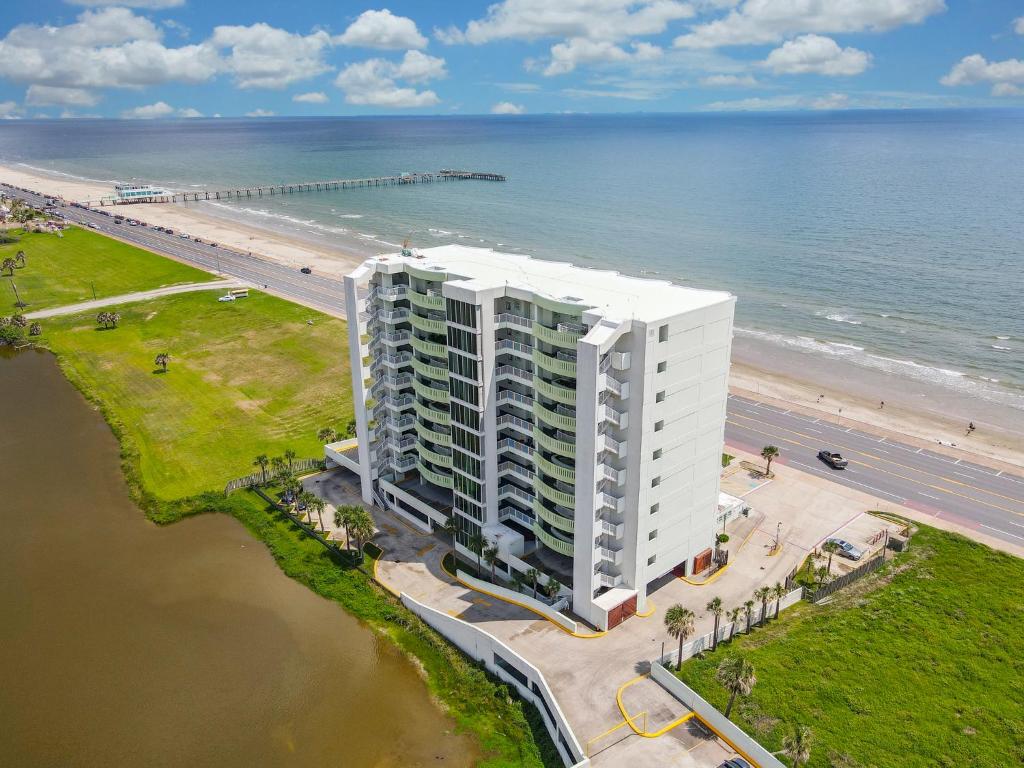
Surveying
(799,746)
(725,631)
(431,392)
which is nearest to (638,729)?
(799,746)

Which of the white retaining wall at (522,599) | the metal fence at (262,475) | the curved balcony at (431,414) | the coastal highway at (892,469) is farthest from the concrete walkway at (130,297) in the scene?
the white retaining wall at (522,599)

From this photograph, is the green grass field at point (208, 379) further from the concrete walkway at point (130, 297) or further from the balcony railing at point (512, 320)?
the balcony railing at point (512, 320)

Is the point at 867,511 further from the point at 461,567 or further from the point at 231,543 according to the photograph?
the point at 231,543

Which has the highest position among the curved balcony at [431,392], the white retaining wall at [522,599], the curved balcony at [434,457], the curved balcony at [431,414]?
the curved balcony at [431,392]

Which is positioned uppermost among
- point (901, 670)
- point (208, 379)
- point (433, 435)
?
point (433, 435)

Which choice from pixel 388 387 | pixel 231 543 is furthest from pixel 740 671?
pixel 231 543

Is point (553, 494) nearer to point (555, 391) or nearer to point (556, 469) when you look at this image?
point (556, 469)

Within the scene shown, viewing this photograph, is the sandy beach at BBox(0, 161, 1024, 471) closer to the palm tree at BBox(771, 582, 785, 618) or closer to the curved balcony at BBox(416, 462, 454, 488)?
the palm tree at BBox(771, 582, 785, 618)
